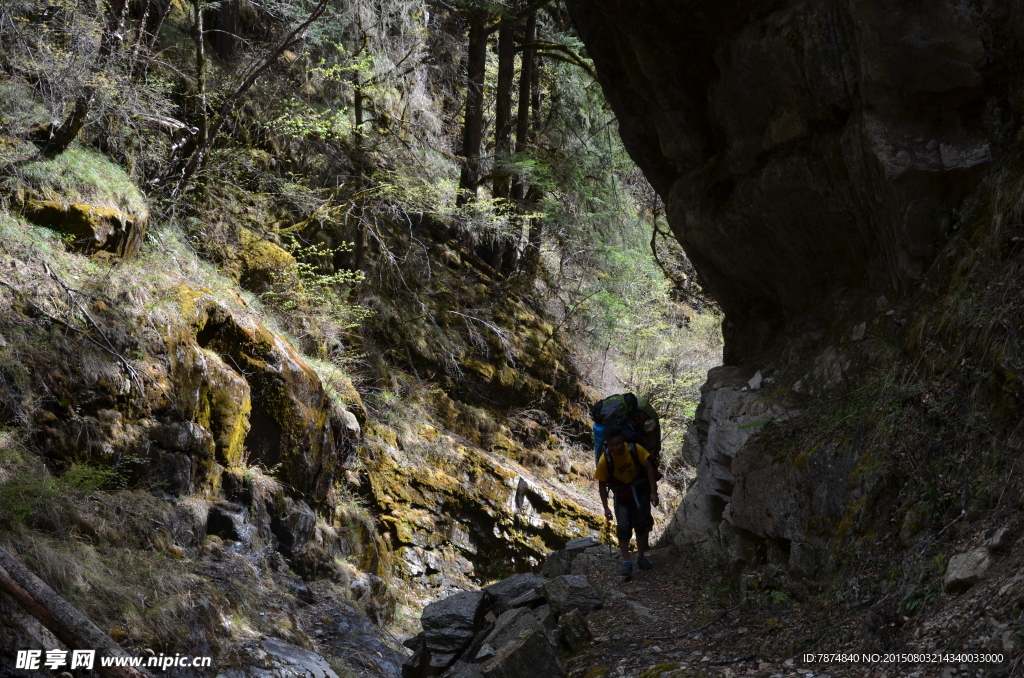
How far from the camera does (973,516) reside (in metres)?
3.89

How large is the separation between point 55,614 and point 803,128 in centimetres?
731

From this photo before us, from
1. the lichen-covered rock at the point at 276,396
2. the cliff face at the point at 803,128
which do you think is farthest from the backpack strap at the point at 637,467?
the lichen-covered rock at the point at 276,396

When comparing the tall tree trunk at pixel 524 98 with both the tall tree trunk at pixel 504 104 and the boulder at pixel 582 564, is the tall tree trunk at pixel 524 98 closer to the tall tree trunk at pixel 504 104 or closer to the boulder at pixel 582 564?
the tall tree trunk at pixel 504 104

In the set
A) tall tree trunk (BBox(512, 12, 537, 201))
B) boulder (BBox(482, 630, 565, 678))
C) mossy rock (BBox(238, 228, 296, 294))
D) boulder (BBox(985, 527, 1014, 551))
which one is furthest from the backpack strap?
tall tree trunk (BBox(512, 12, 537, 201))

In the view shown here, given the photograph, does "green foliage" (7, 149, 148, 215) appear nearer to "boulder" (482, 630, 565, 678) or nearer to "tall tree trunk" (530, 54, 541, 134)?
"boulder" (482, 630, 565, 678)

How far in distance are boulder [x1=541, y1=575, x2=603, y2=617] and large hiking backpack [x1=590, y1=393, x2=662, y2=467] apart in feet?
4.70

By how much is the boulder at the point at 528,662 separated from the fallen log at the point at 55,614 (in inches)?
97.9

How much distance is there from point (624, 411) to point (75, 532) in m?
5.41

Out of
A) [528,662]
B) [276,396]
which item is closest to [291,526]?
[276,396]

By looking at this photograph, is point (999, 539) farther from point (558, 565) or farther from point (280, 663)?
point (558, 565)

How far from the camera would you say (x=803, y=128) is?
21.9ft

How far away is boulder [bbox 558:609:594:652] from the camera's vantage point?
223 inches

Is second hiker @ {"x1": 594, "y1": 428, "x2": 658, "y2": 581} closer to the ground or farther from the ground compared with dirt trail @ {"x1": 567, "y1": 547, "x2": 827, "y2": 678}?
farther from the ground

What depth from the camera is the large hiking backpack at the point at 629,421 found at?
7.47 m
